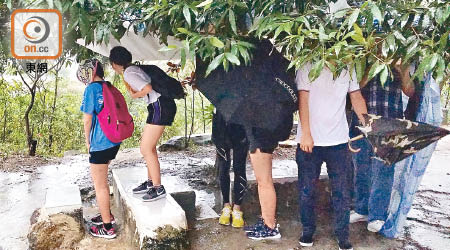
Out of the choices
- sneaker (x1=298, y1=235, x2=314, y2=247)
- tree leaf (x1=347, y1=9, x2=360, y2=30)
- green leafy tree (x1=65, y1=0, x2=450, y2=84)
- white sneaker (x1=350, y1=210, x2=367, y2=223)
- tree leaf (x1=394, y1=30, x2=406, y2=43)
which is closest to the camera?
tree leaf (x1=347, y1=9, x2=360, y2=30)

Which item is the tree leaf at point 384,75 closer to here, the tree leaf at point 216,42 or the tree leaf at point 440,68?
the tree leaf at point 440,68

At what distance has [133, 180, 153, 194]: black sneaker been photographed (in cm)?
434

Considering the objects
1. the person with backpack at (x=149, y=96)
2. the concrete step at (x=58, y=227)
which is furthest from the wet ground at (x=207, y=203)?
the person with backpack at (x=149, y=96)

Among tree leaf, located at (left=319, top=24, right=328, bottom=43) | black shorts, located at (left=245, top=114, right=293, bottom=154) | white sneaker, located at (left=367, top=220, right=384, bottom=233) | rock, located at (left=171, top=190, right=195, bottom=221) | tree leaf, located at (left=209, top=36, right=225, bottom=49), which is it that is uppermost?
tree leaf, located at (left=319, top=24, right=328, bottom=43)

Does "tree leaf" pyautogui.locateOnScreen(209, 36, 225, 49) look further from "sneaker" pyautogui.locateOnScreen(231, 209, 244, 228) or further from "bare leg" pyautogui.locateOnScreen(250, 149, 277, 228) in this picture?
"sneaker" pyautogui.locateOnScreen(231, 209, 244, 228)

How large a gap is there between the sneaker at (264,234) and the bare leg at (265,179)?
113 mm

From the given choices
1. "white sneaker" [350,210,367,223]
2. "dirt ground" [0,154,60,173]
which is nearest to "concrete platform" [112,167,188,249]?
"white sneaker" [350,210,367,223]

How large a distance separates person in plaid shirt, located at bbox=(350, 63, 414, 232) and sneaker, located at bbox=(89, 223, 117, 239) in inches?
94.3

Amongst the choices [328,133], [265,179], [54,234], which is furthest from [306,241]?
[54,234]

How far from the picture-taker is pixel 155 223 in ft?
11.6

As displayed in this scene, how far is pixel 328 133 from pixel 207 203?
2.06 meters

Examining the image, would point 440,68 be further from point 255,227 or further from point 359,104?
point 255,227

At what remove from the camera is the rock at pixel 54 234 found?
12.9 feet

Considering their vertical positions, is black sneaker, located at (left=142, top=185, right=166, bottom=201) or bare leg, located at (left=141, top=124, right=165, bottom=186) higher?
bare leg, located at (left=141, top=124, right=165, bottom=186)
